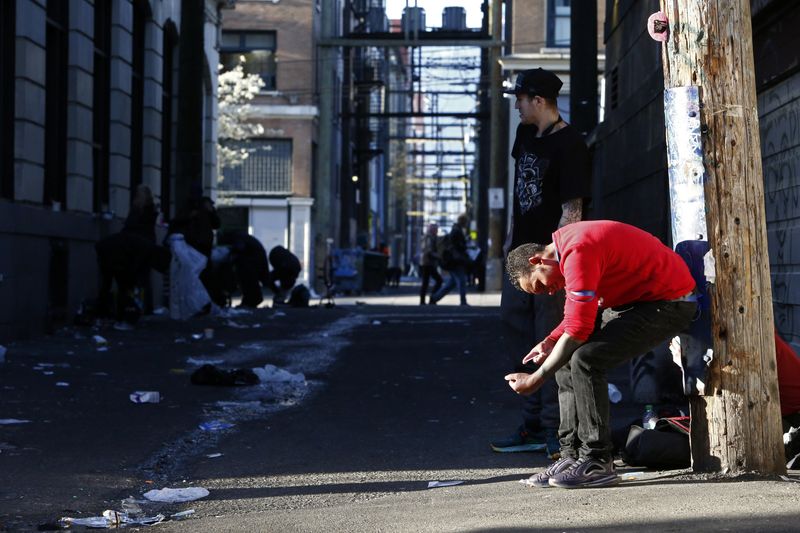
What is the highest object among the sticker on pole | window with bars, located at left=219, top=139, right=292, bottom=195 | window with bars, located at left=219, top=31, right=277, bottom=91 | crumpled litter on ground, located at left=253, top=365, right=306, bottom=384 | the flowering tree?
window with bars, located at left=219, top=31, right=277, bottom=91

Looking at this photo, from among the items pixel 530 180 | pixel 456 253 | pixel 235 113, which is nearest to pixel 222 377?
pixel 530 180

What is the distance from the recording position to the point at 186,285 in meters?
18.1

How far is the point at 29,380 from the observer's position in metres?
10.4

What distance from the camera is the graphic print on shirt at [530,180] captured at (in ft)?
21.9

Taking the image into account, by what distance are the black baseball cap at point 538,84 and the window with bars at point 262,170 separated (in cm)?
4115

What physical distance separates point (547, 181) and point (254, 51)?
139ft

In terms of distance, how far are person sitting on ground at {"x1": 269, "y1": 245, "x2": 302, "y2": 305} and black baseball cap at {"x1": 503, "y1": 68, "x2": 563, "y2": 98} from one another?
17522 mm

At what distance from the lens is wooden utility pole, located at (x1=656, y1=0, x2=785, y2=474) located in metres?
5.60

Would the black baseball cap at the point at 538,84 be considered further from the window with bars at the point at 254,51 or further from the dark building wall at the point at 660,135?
the window with bars at the point at 254,51

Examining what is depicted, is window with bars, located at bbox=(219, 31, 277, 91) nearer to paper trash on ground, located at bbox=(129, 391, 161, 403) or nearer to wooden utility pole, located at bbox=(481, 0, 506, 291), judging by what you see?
wooden utility pole, located at bbox=(481, 0, 506, 291)

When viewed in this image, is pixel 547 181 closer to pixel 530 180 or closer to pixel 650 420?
pixel 530 180

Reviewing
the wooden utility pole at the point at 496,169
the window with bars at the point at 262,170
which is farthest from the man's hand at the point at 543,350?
the window with bars at the point at 262,170

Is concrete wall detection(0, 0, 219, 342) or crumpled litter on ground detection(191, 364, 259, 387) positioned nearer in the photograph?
crumpled litter on ground detection(191, 364, 259, 387)

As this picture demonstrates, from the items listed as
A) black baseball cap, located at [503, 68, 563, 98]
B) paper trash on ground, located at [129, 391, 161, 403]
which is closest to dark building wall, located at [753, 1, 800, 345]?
black baseball cap, located at [503, 68, 563, 98]
